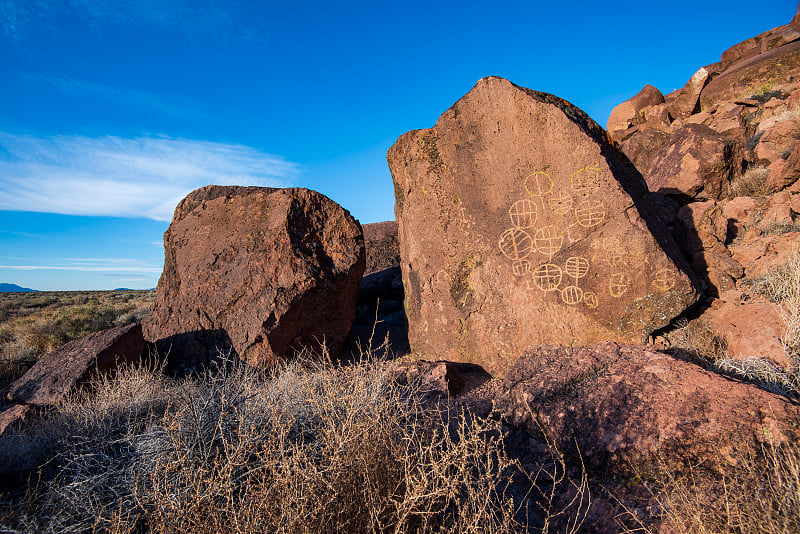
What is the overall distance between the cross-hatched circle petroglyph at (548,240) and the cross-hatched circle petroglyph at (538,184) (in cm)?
36

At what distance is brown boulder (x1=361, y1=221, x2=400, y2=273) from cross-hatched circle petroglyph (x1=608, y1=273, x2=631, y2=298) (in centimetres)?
554

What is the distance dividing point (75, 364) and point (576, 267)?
5.19m

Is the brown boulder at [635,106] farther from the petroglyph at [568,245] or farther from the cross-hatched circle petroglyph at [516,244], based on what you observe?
the cross-hatched circle petroglyph at [516,244]

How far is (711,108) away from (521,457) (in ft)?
38.6

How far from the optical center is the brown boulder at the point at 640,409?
6.81 ft

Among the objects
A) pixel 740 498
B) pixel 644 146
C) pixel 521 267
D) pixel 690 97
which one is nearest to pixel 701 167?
pixel 644 146

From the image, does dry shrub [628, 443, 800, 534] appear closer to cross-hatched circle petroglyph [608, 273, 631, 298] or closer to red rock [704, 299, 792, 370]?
red rock [704, 299, 792, 370]

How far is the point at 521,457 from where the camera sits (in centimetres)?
251

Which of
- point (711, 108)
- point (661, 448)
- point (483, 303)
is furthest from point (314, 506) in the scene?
point (711, 108)

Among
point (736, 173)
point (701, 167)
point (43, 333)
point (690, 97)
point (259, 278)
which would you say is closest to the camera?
point (259, 278)

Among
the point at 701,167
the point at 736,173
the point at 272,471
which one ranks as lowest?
the point at 272,471

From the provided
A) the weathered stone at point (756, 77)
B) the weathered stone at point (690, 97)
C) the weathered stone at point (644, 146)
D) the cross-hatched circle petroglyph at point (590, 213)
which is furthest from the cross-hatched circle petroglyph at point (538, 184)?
the weathered stone at point (690, 97)

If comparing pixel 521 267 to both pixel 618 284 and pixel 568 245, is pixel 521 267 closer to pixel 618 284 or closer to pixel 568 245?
pixel 568 245

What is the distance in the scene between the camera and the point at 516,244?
13.2 ft
